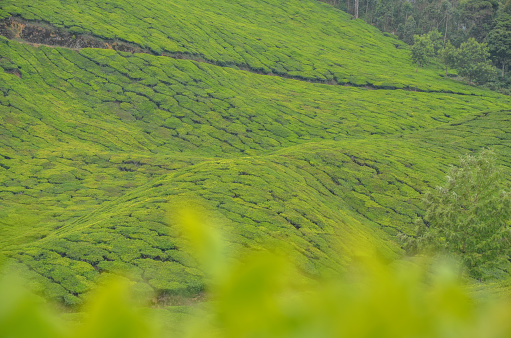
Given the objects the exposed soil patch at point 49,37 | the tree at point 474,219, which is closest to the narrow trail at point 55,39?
the exposed soil patch at point 49,37

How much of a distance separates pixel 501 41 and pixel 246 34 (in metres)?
30.5

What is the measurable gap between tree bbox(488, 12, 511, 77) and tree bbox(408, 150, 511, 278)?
46128mm

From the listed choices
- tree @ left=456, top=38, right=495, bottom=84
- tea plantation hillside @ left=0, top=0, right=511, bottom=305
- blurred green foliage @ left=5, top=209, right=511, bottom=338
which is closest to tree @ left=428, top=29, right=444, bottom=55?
tree @ left=456, top=38, right=495, bottom=84

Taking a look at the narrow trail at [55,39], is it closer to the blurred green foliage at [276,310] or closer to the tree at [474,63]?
the tree at [474,63]

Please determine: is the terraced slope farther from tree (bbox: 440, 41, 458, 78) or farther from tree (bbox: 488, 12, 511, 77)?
tree (bbox: 488, 12, 511, 77)

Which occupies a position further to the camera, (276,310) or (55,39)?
(55,39)

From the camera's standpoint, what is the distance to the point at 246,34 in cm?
4841

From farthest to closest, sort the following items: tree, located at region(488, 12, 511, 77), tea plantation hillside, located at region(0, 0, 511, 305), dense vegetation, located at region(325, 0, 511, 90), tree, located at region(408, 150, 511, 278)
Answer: dense vegetation, located at region(325, 0, 511, 90)
tree, located at region(488, 12, 511, 77)
tree, located at region(408, 150, 511, 278)
tea plantation hillside, located at region(0, 0, 511, 305)

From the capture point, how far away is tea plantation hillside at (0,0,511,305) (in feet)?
46.0

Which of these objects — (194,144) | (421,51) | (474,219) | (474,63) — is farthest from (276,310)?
(474,63)

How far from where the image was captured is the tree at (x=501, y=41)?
55062mm

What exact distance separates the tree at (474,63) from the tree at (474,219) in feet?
131

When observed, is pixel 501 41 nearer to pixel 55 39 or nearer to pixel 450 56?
pixel 450 56

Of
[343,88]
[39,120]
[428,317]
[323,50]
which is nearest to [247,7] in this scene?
[323,50]
